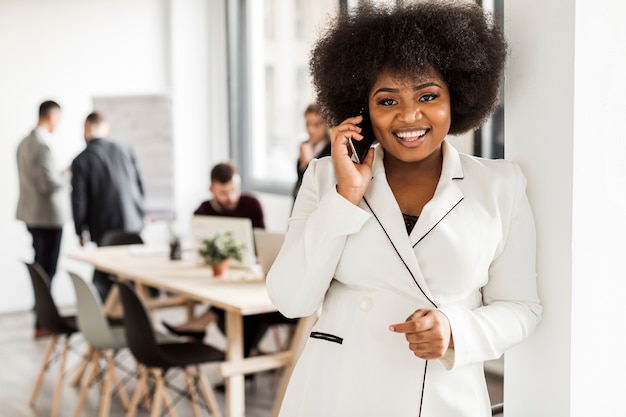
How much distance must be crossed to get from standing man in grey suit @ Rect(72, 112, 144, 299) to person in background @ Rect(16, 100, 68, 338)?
7.8 inches

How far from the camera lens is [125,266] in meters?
4.71

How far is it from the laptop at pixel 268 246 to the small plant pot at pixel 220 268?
32 cm

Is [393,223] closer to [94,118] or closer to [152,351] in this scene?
[152,351]

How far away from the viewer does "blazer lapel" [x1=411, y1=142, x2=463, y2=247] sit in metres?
1.55

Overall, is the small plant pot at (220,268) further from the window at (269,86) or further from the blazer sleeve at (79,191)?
the window at (269,86)

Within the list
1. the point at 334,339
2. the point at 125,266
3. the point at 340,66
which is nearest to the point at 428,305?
Answer: the point at 334,339

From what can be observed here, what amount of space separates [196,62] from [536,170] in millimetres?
6926

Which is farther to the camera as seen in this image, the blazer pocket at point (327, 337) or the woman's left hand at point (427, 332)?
the blazer pocket at point (327, 337)

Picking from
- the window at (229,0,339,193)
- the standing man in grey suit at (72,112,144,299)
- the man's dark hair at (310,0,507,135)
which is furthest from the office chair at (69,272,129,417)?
the window at (229,0,339,193)

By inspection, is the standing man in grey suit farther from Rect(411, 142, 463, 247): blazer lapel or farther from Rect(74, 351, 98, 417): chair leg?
Rect(411, 142, 463, 247): blazer lapel

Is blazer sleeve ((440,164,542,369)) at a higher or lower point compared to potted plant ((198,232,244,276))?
higher

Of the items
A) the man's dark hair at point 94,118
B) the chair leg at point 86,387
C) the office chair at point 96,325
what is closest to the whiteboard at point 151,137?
the man's dark hair at point 94,118

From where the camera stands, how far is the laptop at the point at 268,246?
3.96 metres

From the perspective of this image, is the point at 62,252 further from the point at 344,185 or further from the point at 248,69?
the point at 344,185
